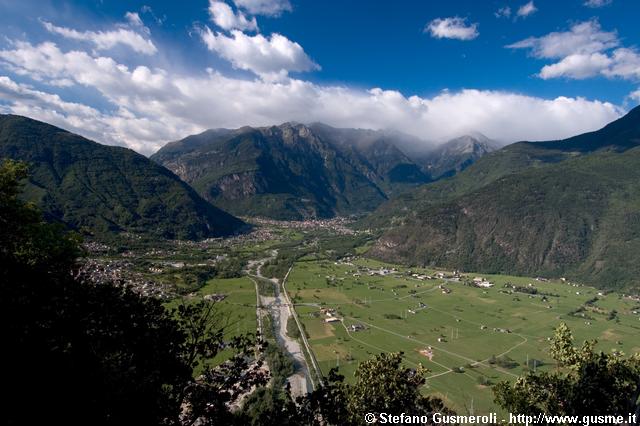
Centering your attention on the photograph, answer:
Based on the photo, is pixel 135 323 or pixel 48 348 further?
pixel 135 323

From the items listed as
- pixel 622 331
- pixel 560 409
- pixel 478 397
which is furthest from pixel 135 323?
pixel 622 331

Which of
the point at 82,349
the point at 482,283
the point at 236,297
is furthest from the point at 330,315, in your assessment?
the point at 82,349

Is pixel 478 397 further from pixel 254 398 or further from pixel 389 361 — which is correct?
pixel 389 361

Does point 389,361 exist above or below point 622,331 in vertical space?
above

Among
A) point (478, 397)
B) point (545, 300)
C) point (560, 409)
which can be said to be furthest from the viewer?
point (545, 300)

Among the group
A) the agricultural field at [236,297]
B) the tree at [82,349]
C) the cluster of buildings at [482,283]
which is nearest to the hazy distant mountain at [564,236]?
the cluster of buildings at [482,283]

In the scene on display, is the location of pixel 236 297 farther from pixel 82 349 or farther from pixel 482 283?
pixel 82 349

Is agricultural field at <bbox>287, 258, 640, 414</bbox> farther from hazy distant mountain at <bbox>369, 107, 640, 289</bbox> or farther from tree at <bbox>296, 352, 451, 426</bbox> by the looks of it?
tree at <bbox>296, 352, 451, 426</bbox>
